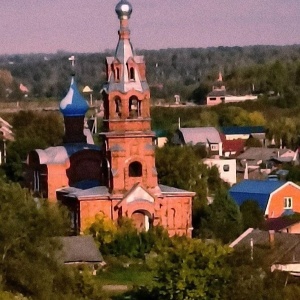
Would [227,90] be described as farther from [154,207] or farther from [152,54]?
[152,54]

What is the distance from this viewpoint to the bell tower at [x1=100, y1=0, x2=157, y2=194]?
25625 millimetres

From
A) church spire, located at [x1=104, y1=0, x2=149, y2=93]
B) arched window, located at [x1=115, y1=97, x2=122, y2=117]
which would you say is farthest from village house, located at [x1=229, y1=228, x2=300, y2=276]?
church spire, located at [x1=104, y1=0, x2=149, y2=93]

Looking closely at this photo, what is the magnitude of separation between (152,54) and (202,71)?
89.3ft

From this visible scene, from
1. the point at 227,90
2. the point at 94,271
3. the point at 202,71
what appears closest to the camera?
the point at 94,271

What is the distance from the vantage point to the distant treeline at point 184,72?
72.9m

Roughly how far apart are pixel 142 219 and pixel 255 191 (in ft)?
16.8

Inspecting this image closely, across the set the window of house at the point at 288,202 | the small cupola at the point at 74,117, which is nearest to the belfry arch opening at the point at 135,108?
the small cupola at the point at 74,117

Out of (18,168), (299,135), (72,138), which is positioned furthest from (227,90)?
(72,138)

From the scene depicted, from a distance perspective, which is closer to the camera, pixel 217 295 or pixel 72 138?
pixel 217 295

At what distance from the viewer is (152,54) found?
152 meters

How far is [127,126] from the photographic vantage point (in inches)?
1011

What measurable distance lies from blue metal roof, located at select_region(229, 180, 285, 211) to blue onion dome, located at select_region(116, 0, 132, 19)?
5.05 metres

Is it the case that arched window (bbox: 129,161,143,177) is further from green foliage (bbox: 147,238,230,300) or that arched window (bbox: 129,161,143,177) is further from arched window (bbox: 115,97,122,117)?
green foliage (bbox: 147,238,230,300)

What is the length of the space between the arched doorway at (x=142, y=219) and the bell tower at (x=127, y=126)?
50 cm
